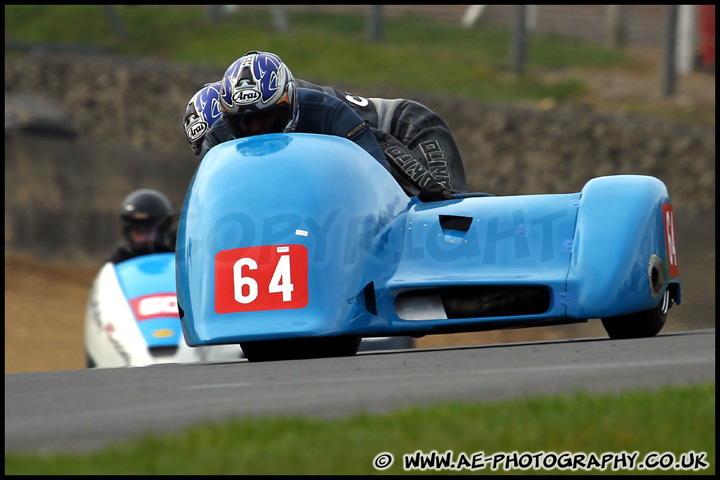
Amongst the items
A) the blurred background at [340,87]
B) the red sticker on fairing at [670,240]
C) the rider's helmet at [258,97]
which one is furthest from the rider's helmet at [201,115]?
the blurred background at [340,87]

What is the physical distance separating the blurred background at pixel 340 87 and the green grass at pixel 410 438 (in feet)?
12.4

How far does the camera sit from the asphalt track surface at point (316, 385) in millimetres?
3346

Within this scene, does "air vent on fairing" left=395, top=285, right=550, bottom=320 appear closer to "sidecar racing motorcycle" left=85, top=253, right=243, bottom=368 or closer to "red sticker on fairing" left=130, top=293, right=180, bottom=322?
"sidecar racing motorcycle" left=85, top=253, right=243, bottom=368

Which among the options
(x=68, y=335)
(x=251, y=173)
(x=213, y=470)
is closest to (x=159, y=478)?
(x=213, y=470)

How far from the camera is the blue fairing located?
23.9ft

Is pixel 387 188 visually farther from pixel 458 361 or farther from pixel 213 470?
pixel 213 470

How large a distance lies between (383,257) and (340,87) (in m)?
12.8

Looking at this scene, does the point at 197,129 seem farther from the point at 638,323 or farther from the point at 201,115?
the point at 638,323

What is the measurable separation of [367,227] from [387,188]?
Answer: 1.07ft

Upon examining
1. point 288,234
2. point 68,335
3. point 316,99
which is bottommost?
point 68,335

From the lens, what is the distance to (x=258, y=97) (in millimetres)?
5527

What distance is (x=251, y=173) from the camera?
5.24m

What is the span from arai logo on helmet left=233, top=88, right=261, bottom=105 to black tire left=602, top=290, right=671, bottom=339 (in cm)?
183

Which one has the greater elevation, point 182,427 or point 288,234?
point 288,234
